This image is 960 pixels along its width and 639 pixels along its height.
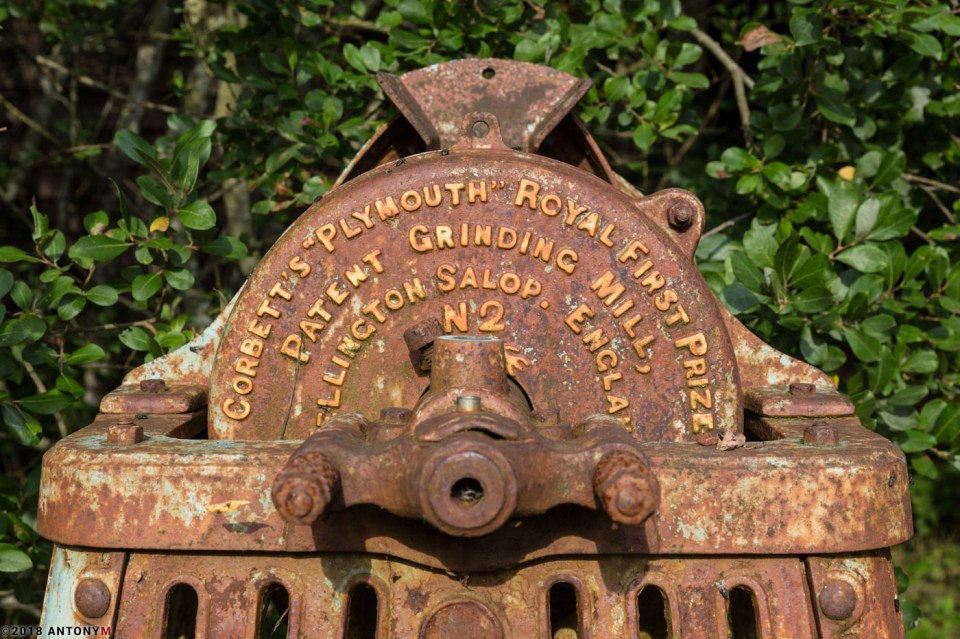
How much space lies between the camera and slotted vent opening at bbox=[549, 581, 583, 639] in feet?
6.40

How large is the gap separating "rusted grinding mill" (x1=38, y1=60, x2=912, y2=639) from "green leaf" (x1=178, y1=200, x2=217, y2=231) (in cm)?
48

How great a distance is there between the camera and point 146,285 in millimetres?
2660

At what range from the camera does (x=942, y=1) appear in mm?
3115

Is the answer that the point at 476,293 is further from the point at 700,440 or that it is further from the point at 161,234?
the point at 161,234

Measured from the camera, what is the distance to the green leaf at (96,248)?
2555 mm

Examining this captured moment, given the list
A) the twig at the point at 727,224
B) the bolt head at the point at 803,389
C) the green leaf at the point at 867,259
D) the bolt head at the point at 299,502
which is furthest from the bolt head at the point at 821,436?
the twig at the point at 727,224

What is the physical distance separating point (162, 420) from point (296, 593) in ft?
1.61

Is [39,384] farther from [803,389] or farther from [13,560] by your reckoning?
[803,389]

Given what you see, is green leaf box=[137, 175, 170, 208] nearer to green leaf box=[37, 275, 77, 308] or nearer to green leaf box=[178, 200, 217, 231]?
green leaf box=[178, 200, 217, 231]

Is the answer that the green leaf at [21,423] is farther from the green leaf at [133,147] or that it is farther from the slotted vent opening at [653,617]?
the slotted vent opening at [653,617]

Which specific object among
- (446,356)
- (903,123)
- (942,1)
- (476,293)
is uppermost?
(942,1)

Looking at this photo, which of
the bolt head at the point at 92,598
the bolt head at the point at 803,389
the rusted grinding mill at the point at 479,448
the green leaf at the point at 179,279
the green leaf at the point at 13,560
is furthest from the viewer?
the green leaf at the point at 179,279

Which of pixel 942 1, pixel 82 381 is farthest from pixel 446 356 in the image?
pixel 82 381

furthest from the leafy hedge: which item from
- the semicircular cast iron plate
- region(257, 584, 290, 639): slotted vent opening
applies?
the semicircular cast iron plate
